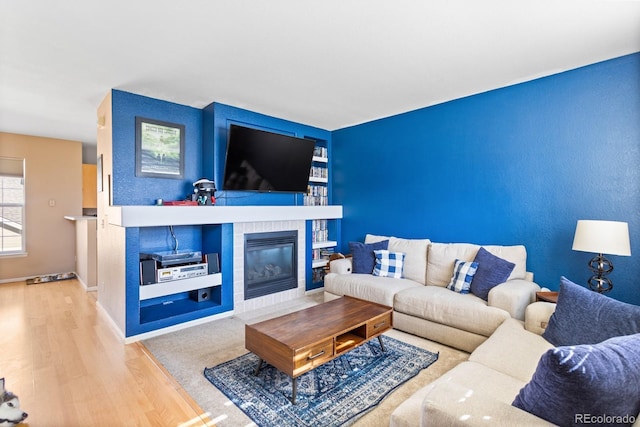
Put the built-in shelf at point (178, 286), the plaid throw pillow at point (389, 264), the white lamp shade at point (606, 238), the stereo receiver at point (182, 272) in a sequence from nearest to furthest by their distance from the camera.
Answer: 1. the white lamp shade at point (606, 238)
2. the built-in shelf at point (178, 286)
3. the stereo receiver at point (182, 272)
4. the plaid throw pillow at point (389, 264)

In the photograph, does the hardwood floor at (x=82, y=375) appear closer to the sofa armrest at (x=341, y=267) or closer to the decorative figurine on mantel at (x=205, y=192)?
the decorative figurine on mantel at (x=205, y=192)

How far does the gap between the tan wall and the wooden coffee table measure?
5.25 metres

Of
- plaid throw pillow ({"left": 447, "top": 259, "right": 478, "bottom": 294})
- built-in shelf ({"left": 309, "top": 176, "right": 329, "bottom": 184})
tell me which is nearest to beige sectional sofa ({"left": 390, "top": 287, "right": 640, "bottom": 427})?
plaid throw pillow ({"left": 447, "top": 259, "right": 478, "bottom": 294})

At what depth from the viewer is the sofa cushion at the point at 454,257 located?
303 centimetres

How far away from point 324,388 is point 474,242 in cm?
237

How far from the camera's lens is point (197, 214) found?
3.34 meters

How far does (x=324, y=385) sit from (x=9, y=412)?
5.98 ft

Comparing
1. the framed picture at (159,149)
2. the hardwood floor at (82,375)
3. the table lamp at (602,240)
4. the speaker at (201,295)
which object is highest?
the framed picture at (159,149)

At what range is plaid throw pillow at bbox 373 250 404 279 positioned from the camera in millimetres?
3662

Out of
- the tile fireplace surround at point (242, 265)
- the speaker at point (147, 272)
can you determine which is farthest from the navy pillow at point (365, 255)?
the speaker at point (147, 272)

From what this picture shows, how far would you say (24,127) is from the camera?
4742 millimetres

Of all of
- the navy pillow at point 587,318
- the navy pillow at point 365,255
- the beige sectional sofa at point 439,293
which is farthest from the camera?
the navy pillow at point 365,255

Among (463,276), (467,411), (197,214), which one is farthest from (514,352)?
(197,214)

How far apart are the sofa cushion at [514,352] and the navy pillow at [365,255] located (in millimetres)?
1738
